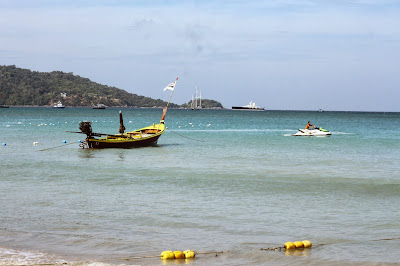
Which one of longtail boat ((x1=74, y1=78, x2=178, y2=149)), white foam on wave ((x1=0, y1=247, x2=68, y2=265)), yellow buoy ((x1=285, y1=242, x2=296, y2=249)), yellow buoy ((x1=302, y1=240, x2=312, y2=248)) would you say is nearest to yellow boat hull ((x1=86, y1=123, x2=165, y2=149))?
longtail boat ((x1=74, y1=78, x2=178, y2=149))

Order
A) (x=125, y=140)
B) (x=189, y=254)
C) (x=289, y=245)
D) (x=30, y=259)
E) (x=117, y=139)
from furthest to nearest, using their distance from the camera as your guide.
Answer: (x=125, y=140) < (x=117, y=139) < (x=289, y=245) < (x=189, y=254) < (x=30, y=259)

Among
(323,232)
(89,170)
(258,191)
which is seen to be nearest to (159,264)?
(323,232)

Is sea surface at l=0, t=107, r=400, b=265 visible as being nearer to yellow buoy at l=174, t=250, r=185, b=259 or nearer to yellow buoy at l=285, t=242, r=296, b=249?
yellow buoy at l=285, t=242, r=296, b=249

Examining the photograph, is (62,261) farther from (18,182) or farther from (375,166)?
(375,166)

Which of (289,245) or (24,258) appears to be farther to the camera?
(289,245)

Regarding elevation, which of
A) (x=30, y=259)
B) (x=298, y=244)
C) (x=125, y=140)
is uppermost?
(x=125, y=140)

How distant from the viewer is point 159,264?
1212 centimetres

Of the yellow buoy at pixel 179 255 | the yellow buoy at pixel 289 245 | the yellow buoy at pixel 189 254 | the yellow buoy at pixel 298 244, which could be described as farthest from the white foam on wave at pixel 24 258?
the yellow buoy at pixel 298 244

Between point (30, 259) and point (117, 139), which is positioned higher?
point (117, 139)

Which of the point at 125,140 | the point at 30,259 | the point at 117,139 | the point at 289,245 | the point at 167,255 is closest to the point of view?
the point at 30,259

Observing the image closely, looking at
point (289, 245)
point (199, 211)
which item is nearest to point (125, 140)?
point (199, 211)

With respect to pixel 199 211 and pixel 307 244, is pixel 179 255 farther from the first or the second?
pixel 199 211

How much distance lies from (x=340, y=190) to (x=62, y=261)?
1393 cm

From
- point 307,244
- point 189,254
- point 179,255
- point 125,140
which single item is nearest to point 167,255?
point 179,255
